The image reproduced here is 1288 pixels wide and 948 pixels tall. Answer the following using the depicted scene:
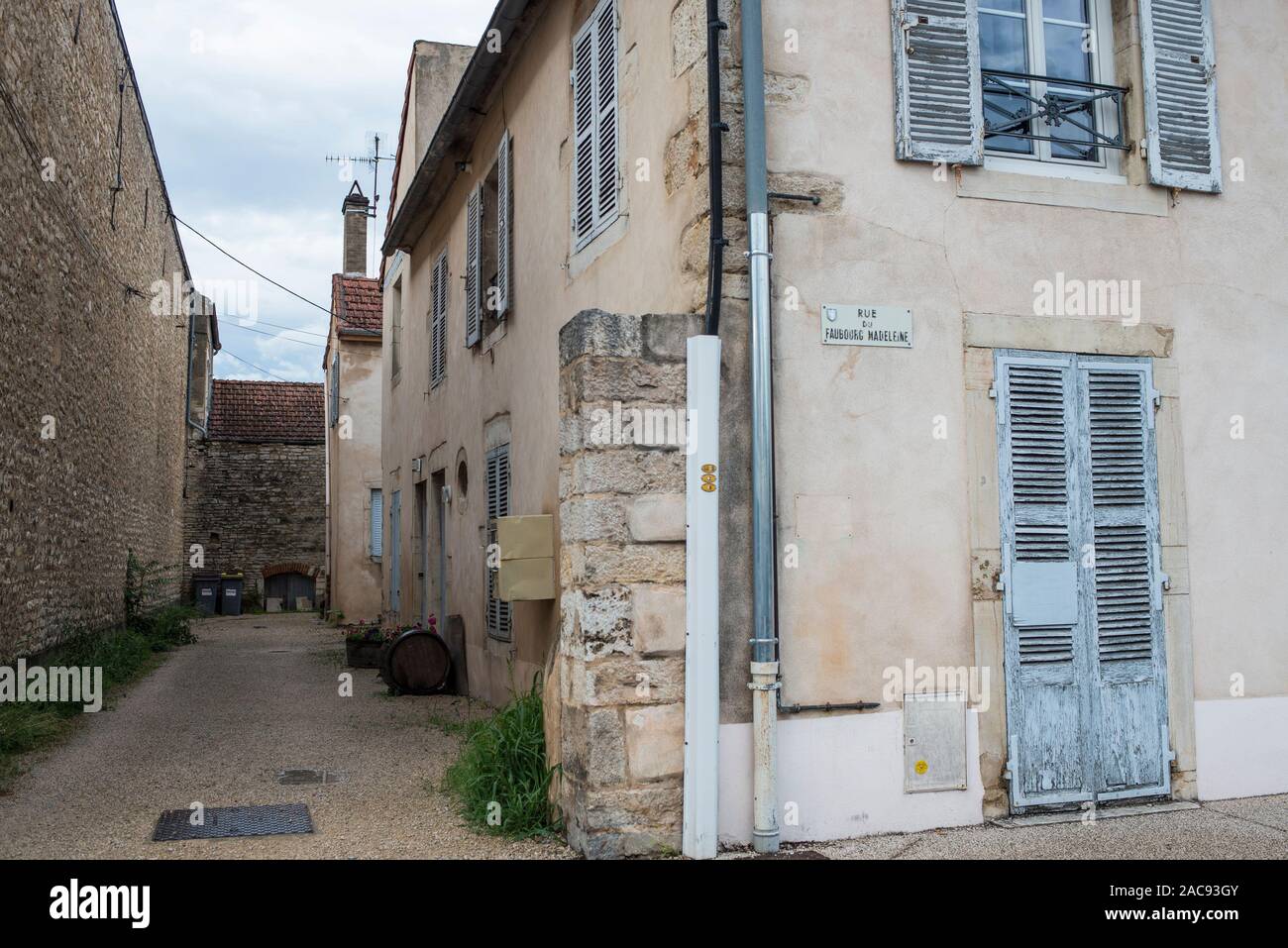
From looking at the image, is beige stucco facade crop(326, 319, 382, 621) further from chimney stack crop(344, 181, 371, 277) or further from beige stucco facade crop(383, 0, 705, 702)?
beige stucco facade crop(383, 0, 705, 702)

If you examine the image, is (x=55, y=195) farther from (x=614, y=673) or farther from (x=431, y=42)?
(x=614, y=673)

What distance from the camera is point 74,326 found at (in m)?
10.6

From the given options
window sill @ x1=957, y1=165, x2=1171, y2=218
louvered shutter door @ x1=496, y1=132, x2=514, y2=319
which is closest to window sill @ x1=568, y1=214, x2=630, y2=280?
louvered shutter door @ x1=496, y1=132, x2=514, y2=319

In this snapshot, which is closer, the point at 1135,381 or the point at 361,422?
the point at 1135,381

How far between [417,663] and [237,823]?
14.9ft

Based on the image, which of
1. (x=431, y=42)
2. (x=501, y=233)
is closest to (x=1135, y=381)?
(x=501, y=233)

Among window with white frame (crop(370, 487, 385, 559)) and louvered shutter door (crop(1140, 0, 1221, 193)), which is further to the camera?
window with white frame (crop(370, 487, 385, 559))

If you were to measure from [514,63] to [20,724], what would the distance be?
19.9ft

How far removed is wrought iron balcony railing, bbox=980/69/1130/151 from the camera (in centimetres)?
563

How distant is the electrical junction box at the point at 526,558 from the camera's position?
22.0 ft

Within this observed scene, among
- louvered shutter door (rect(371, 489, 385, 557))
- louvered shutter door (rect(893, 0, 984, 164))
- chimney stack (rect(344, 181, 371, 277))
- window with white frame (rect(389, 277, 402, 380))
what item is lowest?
louvered shutter door (rect(371, 489, 385, 557))

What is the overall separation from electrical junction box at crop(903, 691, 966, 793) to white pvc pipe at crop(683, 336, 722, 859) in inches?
36.8

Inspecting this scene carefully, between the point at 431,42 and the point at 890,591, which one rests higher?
the point at 431,42
